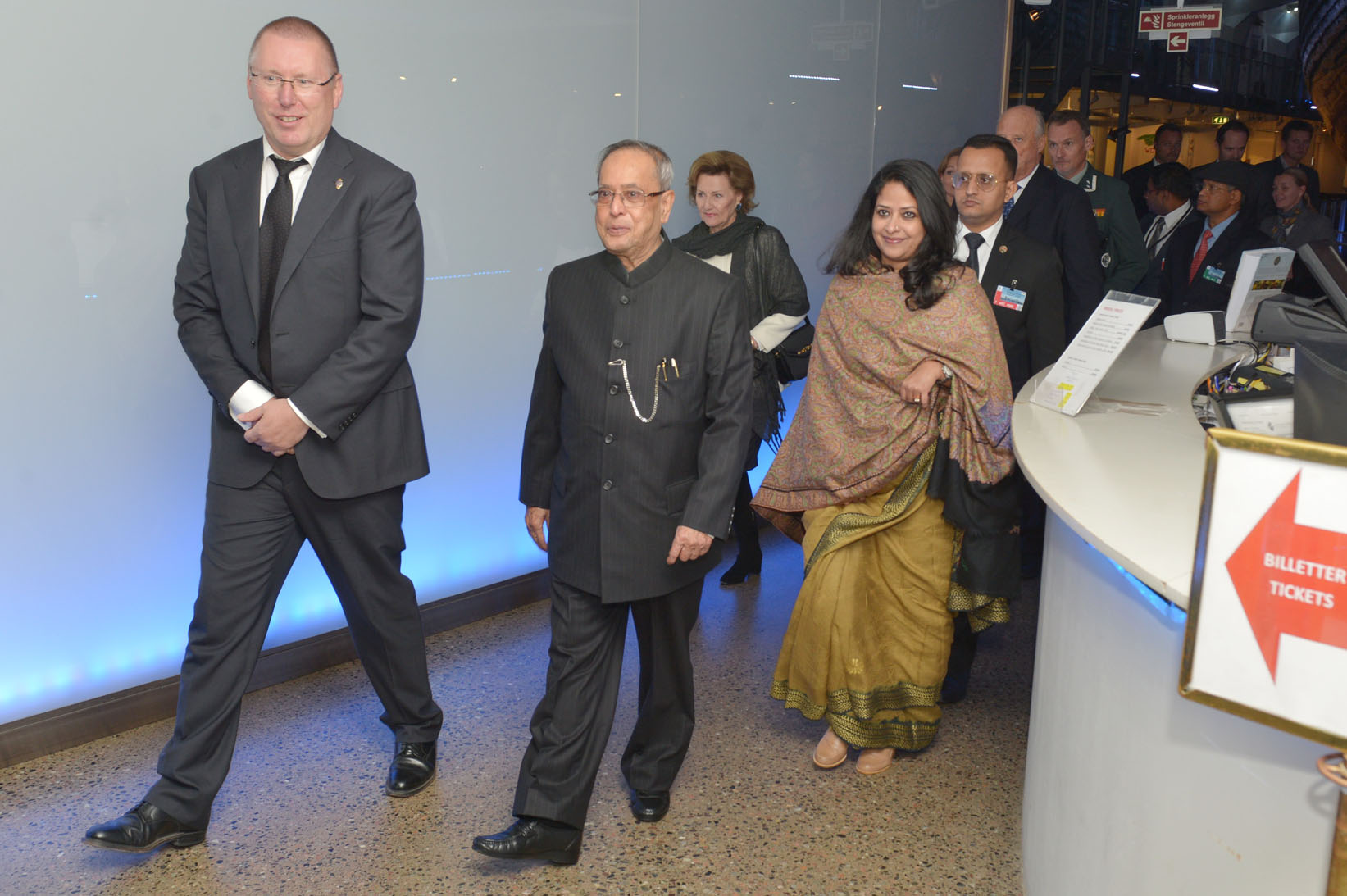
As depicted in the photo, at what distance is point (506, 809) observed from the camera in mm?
2760

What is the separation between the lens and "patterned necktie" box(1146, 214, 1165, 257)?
617 centimetres

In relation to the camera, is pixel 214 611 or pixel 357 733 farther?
pixel 357 733

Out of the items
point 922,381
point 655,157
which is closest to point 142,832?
point 655,157

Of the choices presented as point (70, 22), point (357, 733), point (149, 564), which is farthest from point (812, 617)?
point (70, 22)

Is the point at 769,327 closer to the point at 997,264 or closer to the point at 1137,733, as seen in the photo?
the point at 997,264

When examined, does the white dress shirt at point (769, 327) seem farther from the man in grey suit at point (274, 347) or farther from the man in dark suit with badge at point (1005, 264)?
the man in grey suit at point (274, 347)

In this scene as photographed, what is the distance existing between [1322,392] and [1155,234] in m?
5.20

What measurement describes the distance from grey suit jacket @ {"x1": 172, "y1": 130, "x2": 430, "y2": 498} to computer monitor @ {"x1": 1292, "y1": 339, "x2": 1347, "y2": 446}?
1875 mm

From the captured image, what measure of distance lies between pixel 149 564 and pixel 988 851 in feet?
8.01

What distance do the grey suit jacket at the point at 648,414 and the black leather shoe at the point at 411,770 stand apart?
77cm

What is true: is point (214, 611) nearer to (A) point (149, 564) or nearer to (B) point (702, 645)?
(A) point (149, 564)

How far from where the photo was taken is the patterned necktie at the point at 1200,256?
5.54m

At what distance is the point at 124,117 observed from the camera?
2930mm

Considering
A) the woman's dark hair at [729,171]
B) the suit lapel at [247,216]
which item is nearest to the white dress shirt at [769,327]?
the woman's dark hair at [729,171]
